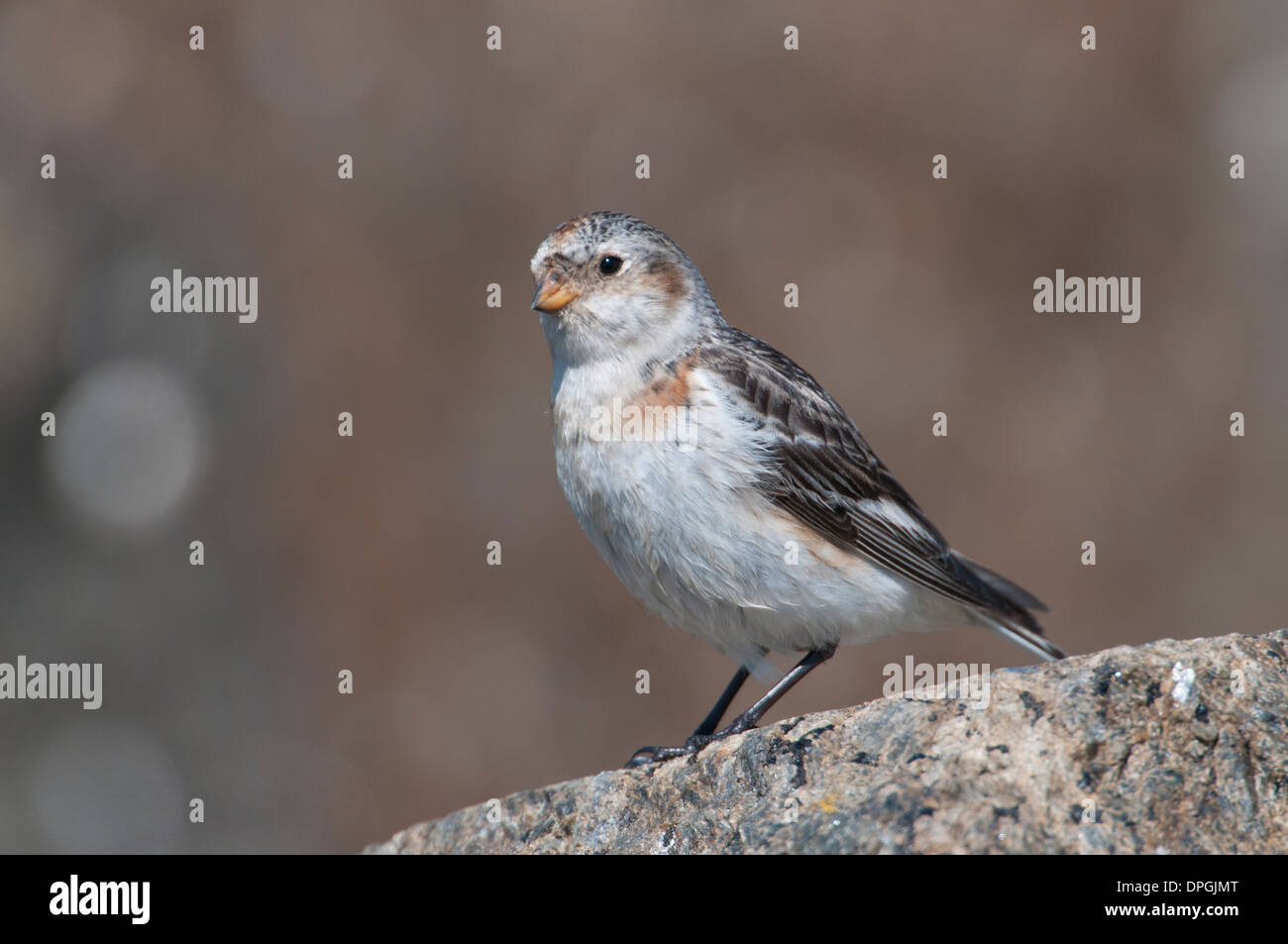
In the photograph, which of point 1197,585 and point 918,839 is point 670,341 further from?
point 1197,585

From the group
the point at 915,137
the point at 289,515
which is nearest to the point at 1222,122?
the point at 915,137

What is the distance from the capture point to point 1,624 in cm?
1174

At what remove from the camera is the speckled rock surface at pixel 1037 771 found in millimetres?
3680

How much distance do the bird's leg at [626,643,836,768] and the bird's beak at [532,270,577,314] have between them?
2009 millimetres

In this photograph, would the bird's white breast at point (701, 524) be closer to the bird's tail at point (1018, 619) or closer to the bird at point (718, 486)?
the bird at point (718, 486)

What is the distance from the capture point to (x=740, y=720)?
554 cm

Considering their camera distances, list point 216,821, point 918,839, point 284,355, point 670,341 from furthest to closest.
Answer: point 284,355 < point 216,821 < point 670,341 < point 918,839

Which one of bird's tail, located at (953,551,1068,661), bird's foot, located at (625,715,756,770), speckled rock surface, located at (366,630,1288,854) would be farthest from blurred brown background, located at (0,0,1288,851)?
speckled rock surface, located at (366,630,1288,854)

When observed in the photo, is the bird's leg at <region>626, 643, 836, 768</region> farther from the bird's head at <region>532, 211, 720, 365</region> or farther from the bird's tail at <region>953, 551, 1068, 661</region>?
the bird's head at <region>532, 211, 720, 365</region>

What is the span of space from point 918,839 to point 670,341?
9.33 ft

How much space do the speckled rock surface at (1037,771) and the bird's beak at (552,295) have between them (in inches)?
86.3

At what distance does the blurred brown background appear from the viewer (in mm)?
11711

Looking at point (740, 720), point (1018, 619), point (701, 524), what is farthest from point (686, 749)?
point (1018, 619)

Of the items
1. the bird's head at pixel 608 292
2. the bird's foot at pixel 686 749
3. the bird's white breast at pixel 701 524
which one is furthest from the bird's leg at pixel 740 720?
the bird's head at pixel 608 292
